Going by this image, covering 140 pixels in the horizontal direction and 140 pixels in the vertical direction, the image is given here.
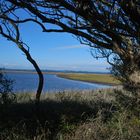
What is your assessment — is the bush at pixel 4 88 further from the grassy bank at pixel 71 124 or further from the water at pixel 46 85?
the water at pixel 46 85

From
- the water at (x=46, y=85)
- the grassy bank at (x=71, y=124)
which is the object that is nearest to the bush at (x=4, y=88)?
the grassy bank at (x=71, y=124)

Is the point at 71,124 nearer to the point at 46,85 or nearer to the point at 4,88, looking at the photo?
the point at 4,88

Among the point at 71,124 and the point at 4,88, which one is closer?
the point at 71,124

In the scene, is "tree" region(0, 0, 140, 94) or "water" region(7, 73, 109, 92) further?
"water" region(7, 73, 109, 92)

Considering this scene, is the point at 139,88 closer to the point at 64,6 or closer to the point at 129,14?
the point at 129,14

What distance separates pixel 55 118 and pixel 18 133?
3.90m

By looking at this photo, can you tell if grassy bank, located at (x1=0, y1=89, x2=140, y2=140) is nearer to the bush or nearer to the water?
the bush

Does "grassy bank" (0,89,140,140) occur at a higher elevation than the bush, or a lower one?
lower

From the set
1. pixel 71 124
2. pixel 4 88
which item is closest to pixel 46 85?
pixel 4 88

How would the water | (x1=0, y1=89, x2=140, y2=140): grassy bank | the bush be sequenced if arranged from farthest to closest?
1. the water
2. the bush
3. (x1=0, y1=89, x2=140, y2=140): grassy bank

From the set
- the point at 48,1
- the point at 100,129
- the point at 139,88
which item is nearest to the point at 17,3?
the point at 48,1

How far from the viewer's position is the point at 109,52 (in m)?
15.1

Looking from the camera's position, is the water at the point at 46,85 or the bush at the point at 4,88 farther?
the water at the point at 46,85

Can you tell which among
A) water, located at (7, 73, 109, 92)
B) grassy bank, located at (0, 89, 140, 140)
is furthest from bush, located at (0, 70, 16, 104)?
water, located at (7, 73, 109, 92)
